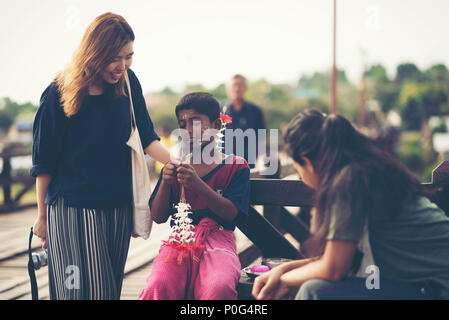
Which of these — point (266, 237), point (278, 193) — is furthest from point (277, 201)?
point (266, 237)

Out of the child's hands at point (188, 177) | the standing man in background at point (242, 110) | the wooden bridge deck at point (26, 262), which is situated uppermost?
the standing man in background at point (242, 110)

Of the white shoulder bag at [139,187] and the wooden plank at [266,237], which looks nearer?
the white shoulder bag at [139,187]

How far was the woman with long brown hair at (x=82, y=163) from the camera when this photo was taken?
2.42 meters

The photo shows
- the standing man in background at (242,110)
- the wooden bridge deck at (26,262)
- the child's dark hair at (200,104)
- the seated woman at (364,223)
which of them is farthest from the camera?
the standing man in background at (242,110)

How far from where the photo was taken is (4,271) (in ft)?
17.5

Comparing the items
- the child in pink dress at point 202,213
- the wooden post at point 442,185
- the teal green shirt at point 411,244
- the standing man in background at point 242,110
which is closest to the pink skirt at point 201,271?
the child in pink dress at point 202,213

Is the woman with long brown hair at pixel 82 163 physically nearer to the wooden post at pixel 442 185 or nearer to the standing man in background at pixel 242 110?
the wooden post at pixel 442 185

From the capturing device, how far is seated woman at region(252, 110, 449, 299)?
2010 millimetres

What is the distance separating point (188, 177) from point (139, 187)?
29 cm

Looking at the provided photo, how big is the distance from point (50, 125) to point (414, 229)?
162cm

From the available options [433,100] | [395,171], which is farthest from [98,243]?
[433,100]

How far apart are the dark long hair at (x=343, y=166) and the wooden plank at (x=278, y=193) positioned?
2.63ft

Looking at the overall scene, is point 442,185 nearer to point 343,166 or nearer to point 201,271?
point 343,166

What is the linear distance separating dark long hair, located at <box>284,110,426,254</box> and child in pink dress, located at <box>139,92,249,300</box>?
1.61 ft
